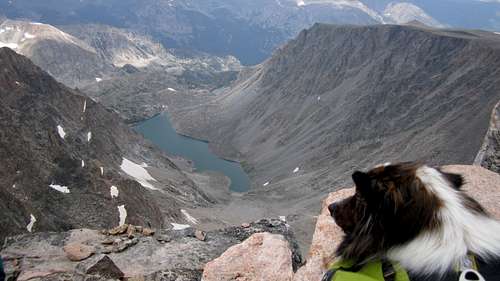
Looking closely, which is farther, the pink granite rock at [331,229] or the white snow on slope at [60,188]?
the white snow on slope at [60,188]

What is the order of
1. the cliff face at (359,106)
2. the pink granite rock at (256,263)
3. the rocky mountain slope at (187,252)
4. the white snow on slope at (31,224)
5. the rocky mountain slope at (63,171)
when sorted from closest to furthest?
the rocky mountain slope at (187,252), the pink granite rock at (256,263), the white snow on slope at (31,224), the rocky mountain slope at (63,171), the cliff face at (359,106)

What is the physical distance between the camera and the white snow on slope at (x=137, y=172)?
3345 inches

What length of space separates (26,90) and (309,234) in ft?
167

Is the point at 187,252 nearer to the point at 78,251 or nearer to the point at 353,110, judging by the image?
the point at 78,251

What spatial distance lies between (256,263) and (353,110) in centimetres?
12688

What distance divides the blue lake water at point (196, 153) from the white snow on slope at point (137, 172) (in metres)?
42.5

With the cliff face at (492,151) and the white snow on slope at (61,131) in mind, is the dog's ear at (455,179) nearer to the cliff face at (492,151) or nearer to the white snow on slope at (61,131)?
the cliff face at (492,151)

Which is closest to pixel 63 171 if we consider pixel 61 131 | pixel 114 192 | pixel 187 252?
pixel 114 192

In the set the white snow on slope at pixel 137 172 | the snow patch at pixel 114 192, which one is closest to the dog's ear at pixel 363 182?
the snow patch at pixel 114 192

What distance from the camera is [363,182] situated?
12.0 ft

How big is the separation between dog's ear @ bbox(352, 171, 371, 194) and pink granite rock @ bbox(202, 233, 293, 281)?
590cm

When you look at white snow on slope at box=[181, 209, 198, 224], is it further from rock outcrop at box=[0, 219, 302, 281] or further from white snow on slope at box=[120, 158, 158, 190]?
rock outcrop at box=[0, 219, 302, 281]

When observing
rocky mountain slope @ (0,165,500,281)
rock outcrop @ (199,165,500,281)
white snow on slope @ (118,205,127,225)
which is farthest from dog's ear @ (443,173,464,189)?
white snow on slope @ (118,205,127,225)

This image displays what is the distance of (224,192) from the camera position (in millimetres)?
119875
